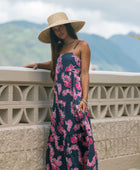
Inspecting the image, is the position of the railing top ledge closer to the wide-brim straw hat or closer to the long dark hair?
the long dark hair

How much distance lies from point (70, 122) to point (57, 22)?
3.52ft

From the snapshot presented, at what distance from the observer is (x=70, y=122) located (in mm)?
3457

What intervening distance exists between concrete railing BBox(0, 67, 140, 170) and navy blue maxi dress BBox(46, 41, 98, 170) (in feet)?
0.91

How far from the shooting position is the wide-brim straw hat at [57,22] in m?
3.51

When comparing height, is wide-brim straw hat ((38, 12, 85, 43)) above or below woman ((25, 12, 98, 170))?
above

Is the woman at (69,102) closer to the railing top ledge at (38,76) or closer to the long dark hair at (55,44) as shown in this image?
the long dark hair at (55,44)

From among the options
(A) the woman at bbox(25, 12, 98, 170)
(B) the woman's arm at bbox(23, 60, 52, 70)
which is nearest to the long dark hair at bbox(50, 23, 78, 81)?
(A) the woman at bbox(25, 12, 98, 170)

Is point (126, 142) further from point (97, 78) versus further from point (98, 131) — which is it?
point (97, 78)

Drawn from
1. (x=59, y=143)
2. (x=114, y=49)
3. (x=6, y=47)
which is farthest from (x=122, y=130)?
(x=114, y=49)

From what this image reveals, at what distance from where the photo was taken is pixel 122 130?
185 inches

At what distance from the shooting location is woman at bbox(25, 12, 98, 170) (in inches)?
136

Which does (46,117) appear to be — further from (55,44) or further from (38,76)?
(55,44)

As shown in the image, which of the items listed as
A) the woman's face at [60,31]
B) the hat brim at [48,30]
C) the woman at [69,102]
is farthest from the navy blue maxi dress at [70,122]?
the hat brim at [48,30]

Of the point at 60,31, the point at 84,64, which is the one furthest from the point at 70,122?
the point at 60,31
